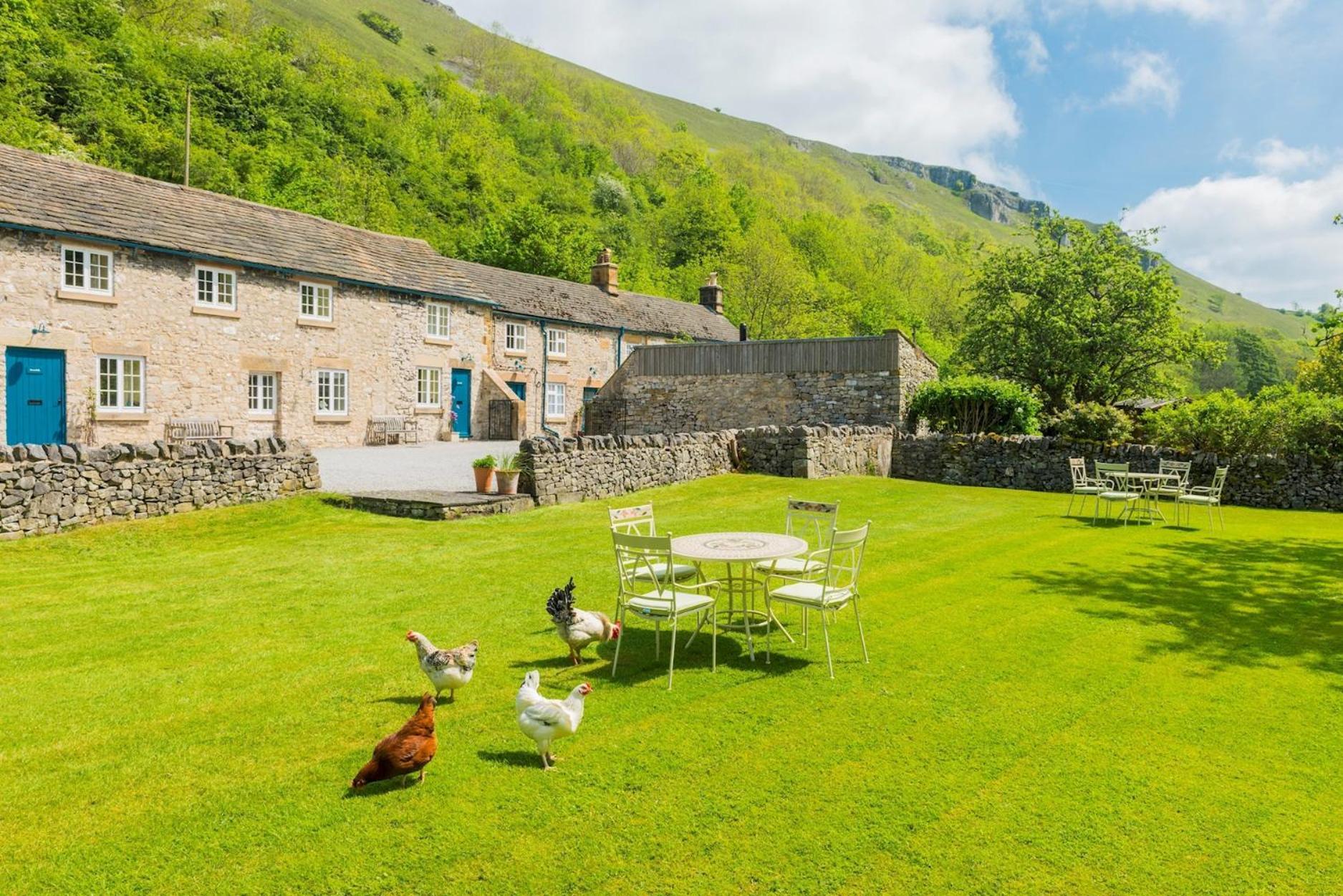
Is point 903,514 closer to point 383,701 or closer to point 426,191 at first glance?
point 383,701

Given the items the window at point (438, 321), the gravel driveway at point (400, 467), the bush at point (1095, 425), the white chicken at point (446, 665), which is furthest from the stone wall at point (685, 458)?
the window at point (438, 321)

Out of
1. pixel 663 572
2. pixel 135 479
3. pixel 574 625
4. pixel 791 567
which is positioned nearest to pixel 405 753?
pixel 574 625

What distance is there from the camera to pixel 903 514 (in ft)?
49.9

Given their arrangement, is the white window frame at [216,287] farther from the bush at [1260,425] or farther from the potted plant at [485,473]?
the bush at [1260,425]

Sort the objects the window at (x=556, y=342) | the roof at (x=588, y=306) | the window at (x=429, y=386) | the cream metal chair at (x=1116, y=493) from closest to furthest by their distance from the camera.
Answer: the cream metal chair at (x=1116, y=493) < the window at (x=429, y=386) < the roof at (x=588, y=306) < the window at (x=556, y=342)

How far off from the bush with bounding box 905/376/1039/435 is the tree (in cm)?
773

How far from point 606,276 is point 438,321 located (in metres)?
12.5

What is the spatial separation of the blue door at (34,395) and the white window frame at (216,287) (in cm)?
381

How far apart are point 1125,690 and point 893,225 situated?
124m

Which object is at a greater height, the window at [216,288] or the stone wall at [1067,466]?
the window at [216,288]

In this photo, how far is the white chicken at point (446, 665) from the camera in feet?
17.3

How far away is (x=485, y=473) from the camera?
14734mm

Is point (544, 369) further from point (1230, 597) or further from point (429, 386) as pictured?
point (1230, 597)

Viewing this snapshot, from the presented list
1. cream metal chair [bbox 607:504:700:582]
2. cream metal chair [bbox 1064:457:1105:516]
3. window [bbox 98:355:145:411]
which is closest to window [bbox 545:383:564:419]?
window [bbox 98:355:145:411]
